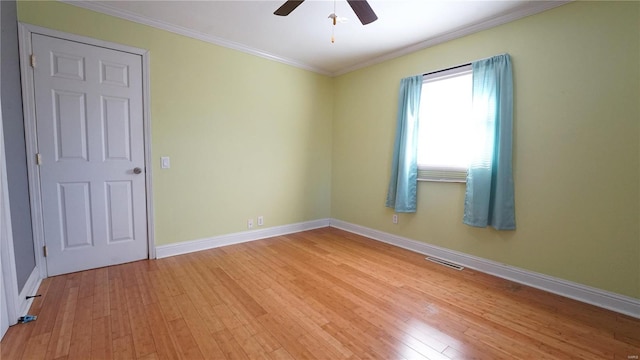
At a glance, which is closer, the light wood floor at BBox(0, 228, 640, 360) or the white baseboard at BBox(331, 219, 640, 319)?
the light wood floor at BBox(0, 228, 640, 360)

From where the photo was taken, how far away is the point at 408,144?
11.0ft

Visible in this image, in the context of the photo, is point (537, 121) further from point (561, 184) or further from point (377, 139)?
point (377, 139)

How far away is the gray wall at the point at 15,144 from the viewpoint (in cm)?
191

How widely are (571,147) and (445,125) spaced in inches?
44.1

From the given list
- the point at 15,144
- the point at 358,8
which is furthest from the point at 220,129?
the point at 358,8

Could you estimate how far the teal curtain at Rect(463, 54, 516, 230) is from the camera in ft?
8.43

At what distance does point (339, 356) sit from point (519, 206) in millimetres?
2219

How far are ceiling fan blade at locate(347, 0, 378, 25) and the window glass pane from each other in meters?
1.48

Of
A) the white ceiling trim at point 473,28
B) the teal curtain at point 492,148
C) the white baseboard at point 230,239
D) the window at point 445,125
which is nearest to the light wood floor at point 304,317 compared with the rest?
the white baseboard at point 230,239

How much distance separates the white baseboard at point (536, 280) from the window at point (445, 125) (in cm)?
87

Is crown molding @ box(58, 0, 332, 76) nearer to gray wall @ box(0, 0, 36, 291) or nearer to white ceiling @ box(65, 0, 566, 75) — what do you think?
white ceiling @ box(65, 0, 566, 75)

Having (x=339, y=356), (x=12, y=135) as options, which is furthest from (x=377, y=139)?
(x=12, y=135)

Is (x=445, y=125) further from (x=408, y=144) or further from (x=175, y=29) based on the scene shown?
(x=175, y=29)

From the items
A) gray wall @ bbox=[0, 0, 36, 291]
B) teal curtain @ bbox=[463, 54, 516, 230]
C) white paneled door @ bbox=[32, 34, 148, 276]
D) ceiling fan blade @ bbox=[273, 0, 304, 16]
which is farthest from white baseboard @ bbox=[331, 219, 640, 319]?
gray wall @ bbox=[0, 0, 36, 291]
